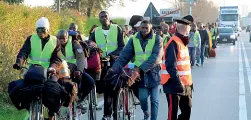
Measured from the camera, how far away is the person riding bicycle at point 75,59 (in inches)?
359

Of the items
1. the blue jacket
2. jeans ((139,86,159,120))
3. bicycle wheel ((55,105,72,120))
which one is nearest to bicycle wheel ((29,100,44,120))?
bicycle wheel ((55,105,72,120))

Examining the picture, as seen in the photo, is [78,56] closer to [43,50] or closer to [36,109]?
[43,50]

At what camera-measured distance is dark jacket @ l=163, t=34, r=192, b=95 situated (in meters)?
7.82

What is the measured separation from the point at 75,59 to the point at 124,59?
77 cm

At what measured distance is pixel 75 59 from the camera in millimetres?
9352

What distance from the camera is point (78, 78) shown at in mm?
9234

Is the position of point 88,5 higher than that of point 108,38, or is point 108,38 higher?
point 88,5

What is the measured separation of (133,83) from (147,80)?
0.24 m

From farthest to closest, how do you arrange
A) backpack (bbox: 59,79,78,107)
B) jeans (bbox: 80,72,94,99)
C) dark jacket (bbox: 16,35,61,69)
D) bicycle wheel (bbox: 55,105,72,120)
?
jeans (bbox: 80,72,94,99) → bicycle wheel (bbox: 55,105,72,120) → dark jacket (bbox: 16,35,61,69) → backpack (bbox: 59,79,78,107)

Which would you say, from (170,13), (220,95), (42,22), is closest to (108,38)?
(42,22)

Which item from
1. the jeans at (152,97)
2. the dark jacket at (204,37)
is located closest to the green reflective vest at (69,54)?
the jeans at (152,97)

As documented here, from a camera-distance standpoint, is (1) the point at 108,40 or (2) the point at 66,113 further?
(1) the point at 108,40

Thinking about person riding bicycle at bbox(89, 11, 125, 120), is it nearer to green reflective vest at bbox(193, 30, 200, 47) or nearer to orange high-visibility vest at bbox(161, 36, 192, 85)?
orange high-visibility vest at bbox(161, 36, 192, 85)

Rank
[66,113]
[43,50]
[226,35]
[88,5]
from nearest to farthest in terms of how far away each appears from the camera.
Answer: [43,50] → [66,113] → [88,5] → [226,35]
